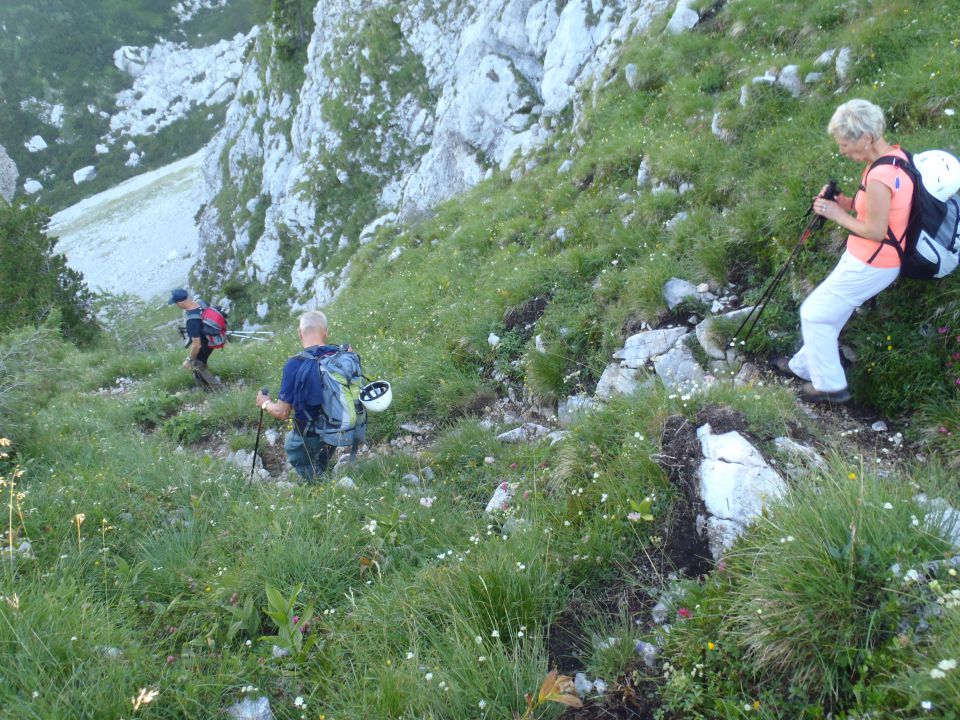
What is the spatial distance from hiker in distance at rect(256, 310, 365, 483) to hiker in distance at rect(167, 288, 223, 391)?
18.6ft

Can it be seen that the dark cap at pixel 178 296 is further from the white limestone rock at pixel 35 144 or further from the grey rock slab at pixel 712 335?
the white limestone rock at pixel 35 144

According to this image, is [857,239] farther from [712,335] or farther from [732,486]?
[732,486]

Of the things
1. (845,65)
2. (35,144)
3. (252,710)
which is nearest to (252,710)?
(252,710)

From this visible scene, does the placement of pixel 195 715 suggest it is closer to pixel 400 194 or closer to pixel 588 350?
pixel 588 350

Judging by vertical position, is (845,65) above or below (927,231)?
above

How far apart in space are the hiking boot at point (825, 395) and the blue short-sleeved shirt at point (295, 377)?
4901mm

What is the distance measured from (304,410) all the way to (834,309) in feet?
17.4

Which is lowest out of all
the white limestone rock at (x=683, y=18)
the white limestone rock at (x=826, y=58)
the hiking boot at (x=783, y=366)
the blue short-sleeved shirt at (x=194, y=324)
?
the hiking boot at (x=783, y=366)

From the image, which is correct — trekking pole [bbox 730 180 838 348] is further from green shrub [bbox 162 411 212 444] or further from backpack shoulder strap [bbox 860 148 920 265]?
green shrub [bbox 162 411 212 444]

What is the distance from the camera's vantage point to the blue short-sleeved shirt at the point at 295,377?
21.0 ft

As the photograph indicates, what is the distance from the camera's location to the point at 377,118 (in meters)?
31.8

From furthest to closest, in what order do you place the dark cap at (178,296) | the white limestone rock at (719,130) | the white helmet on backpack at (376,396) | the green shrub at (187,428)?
the dark cap at (178,296), the green shrub at (187,428), the white limestone rock at (719,130), the white helmet on backpack at (376,396)

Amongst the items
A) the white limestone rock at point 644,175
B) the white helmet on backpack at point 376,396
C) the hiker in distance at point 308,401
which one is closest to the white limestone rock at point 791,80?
the white limestone rock at point 644,175

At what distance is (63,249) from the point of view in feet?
199
